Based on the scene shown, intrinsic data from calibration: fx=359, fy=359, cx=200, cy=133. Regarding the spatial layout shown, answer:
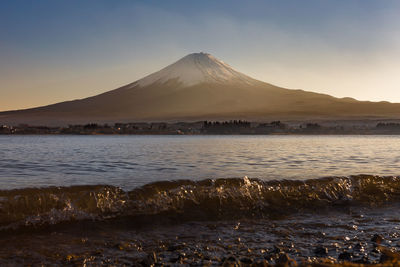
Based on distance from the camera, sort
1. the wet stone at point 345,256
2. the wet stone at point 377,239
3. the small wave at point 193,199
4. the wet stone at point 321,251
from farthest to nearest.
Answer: the small wave at point 193,199 < the wet stone at point 377,239 < the wet stone at point 321,251 < the wet stone at point 345,256

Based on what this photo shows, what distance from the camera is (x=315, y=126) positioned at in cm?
8631

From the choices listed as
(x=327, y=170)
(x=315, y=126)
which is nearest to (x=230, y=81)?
(x=315, y=126)

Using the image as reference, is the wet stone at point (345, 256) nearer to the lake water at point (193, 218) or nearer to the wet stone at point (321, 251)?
the lake water at point (193, 218)

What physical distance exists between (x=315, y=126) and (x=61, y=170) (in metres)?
79.0

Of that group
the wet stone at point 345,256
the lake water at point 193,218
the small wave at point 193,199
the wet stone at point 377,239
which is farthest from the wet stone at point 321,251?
the small wave at point 193,199

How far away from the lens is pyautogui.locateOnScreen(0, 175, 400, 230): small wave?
9.00 meters

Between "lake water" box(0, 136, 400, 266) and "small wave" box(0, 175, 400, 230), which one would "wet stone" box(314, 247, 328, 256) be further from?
"small wave" box(0, 175, 400, 230)

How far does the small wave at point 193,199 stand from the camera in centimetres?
900

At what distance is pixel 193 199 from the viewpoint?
10461 mm

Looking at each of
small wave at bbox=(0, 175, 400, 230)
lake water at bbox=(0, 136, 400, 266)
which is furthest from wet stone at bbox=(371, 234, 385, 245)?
small wave at bbox=(0, 175, 400, 230)

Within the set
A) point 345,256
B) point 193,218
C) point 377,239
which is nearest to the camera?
point 345,256

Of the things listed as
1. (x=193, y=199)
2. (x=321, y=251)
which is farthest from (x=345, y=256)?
(x=193, y=199)

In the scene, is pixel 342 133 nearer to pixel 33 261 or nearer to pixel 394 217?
pixel 394 217

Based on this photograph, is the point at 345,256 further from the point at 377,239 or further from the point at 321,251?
the point at 377,239
